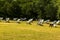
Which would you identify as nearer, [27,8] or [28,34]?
[28,34]

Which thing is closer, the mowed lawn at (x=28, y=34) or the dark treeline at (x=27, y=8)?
the mowed lawn at (x=28, y=34)

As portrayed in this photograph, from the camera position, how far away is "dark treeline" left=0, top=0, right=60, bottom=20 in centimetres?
4592

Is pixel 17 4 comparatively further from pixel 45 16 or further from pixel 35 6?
pixel 45 16

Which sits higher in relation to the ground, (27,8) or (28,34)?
(28,34)

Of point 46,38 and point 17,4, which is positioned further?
point 17,4

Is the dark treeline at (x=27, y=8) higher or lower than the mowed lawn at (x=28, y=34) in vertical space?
lower

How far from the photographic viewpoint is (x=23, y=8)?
49438 mm

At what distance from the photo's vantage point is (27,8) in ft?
162

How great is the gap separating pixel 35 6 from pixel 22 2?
15.4 ft

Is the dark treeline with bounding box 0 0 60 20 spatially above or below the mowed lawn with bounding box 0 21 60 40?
below

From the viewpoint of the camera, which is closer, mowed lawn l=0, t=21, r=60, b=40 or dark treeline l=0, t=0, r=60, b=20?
mowed lawn l=0, t=21, r=60, b=40

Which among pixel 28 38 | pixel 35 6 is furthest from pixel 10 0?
pixel 28 38

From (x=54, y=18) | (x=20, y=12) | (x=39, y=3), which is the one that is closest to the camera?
(x=54, y=18)

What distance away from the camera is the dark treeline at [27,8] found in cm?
4592
